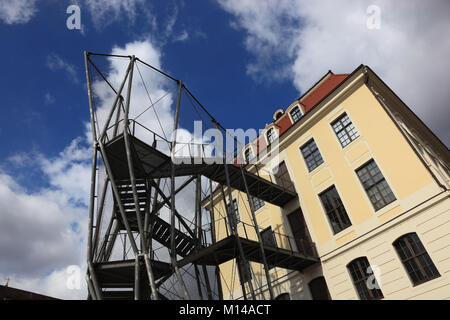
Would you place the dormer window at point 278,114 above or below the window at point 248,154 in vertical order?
above

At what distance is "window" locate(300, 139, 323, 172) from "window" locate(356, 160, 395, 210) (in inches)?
103

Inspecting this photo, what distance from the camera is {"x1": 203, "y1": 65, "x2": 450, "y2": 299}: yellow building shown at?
12.0 metres

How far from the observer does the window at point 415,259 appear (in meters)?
11.6

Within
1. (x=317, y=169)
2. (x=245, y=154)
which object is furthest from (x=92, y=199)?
(x=245, y=154)

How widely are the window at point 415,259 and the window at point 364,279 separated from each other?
1475 millimetres

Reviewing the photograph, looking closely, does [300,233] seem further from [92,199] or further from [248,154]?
[92,199]

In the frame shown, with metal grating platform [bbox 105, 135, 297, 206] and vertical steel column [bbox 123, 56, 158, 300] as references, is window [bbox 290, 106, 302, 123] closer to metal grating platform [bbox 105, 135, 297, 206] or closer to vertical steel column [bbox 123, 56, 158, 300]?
metal grating platform [bbox 105, 135, 297, 206]

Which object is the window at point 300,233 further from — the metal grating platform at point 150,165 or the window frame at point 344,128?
the window frame at point 344,128

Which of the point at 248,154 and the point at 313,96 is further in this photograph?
the point at 248,154

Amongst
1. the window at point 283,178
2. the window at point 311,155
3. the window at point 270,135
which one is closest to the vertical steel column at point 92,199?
the window at point 283,178

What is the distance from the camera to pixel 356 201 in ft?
48.4

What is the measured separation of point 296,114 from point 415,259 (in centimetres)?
1136
